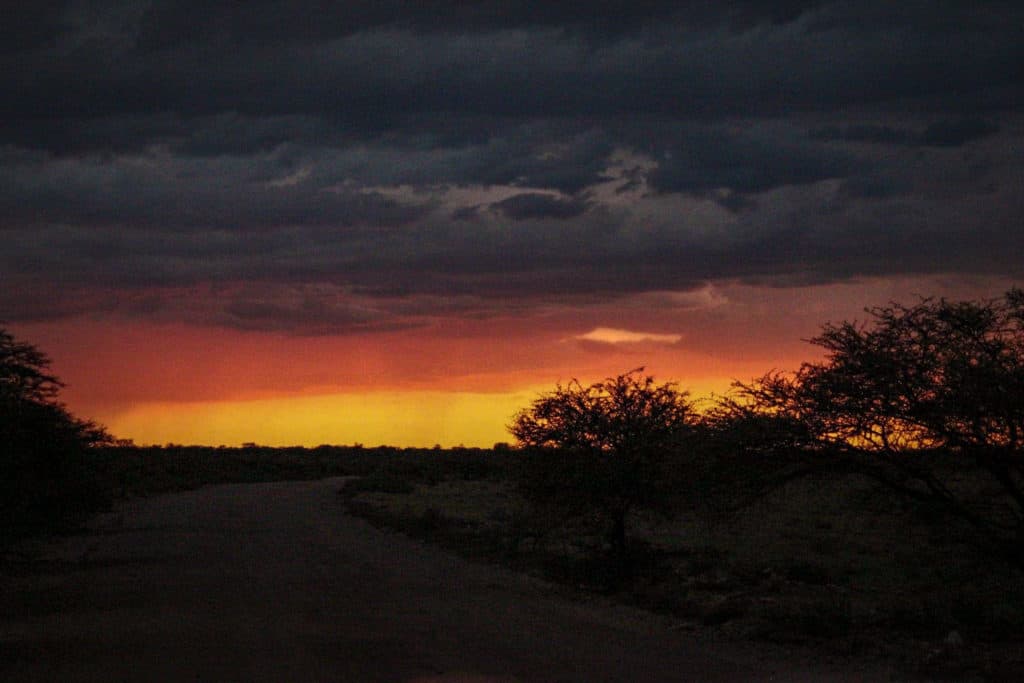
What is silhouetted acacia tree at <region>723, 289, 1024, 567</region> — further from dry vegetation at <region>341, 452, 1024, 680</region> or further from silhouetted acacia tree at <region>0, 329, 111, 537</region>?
silhouetted acacia tree at <region>0, 329, 111, 537</region>

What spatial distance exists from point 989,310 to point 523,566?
1271 centimetres

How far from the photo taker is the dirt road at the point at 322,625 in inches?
541

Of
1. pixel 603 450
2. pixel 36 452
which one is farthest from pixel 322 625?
pixel 36 452

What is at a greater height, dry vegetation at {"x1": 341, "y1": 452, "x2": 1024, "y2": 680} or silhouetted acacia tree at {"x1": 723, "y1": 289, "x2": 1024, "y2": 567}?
silhouetted acacia tree at {"x1": 723, "y1": 289, "x2": 1024, "y2": 567}

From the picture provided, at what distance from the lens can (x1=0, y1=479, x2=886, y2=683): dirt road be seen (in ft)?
45.1

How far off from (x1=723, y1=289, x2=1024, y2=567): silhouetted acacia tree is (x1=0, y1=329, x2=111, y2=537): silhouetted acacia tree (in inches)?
777

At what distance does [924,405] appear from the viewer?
1638cm

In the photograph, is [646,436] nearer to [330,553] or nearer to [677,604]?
[677,604]

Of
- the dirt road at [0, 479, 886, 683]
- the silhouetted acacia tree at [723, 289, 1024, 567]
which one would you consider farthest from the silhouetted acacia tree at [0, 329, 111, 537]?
the silhouetted acacia tree at [723, 289, 1024, 567]

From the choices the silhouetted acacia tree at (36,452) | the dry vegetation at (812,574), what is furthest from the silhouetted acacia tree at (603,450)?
the silhouetted acacia tree at (36,452)

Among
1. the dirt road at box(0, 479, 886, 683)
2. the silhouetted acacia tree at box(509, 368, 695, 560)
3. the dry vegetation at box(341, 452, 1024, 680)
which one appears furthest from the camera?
the silhouetted acacia tree at box(509, 368, 695, 560)

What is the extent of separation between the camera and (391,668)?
45.2ft

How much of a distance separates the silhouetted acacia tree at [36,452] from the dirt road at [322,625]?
2266mm

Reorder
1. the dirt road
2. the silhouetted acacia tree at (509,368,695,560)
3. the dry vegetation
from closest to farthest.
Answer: the dirt road < the dry vegetation < the silhouetted acacia tree at (509,368,695,560)
